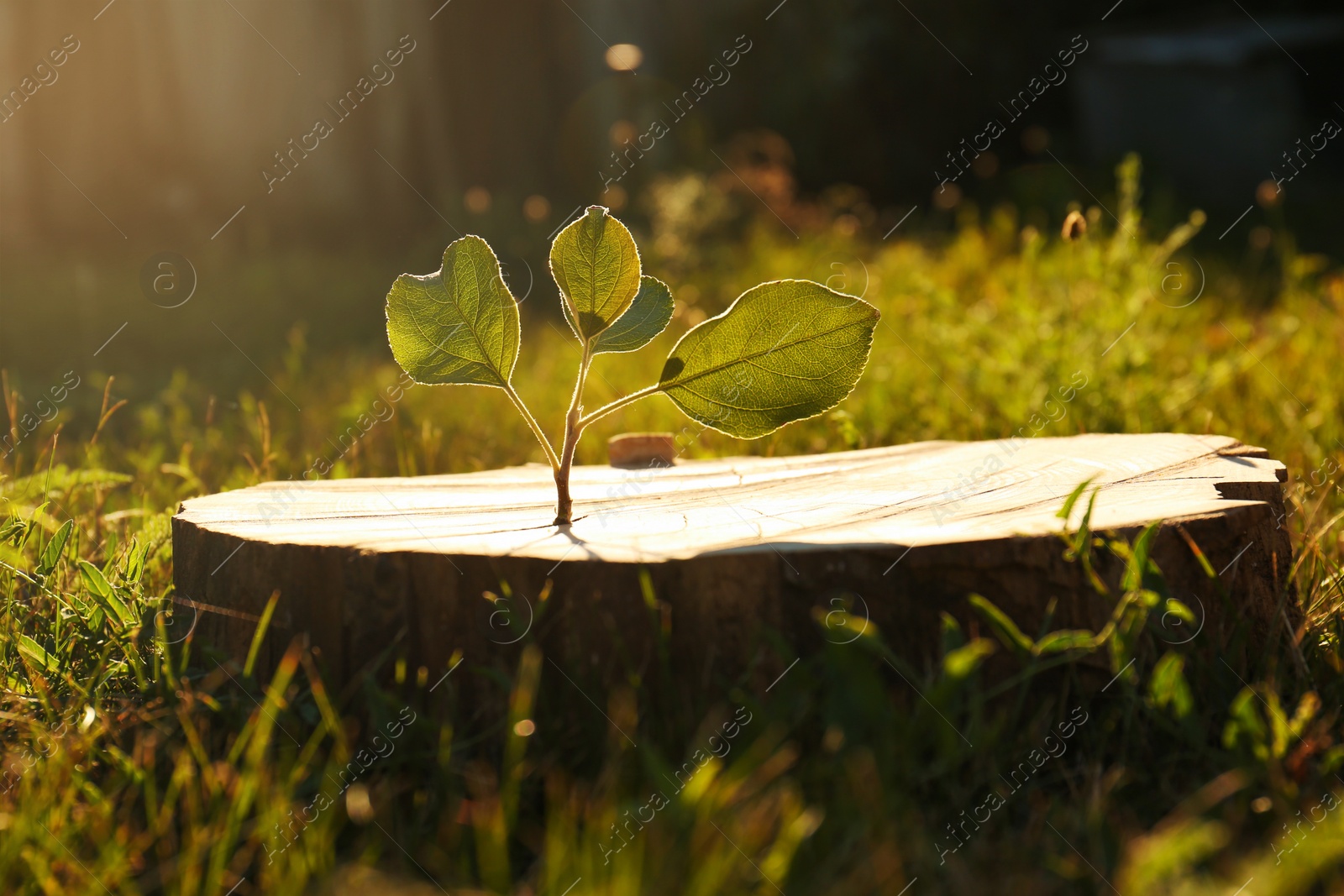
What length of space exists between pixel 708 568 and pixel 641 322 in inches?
16.0

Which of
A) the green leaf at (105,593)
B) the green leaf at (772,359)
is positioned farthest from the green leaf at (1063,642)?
the green leaf at (105,593)

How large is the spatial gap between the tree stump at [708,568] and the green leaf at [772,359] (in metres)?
0.13

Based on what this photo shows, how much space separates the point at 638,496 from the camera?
149 cm

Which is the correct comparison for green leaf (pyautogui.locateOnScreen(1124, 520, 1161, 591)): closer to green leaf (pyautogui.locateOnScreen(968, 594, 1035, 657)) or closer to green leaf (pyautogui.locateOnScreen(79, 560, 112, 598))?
green leaf (pyautogui.locateOnScreen(968, 594, 1035, 657))

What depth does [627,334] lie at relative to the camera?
4.50 ft

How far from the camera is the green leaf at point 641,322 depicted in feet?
4.48

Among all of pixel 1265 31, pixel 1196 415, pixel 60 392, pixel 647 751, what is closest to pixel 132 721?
pixel 647 751

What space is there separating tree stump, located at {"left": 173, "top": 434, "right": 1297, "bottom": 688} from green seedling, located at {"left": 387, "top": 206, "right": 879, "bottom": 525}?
5.7 inches

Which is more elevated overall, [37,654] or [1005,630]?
[37,654]

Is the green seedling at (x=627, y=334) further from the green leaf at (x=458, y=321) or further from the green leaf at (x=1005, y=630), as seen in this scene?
the green leaf at (x=1005, y=630)

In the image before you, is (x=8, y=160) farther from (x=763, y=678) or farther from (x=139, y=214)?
(x=763, y=678)

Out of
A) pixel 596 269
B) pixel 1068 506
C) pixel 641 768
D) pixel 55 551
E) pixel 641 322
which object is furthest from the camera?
pixel 55 551

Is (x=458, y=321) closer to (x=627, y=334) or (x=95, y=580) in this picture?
(x=627, y=334)

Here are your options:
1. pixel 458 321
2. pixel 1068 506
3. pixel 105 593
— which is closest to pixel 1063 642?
pixel 1068 506
